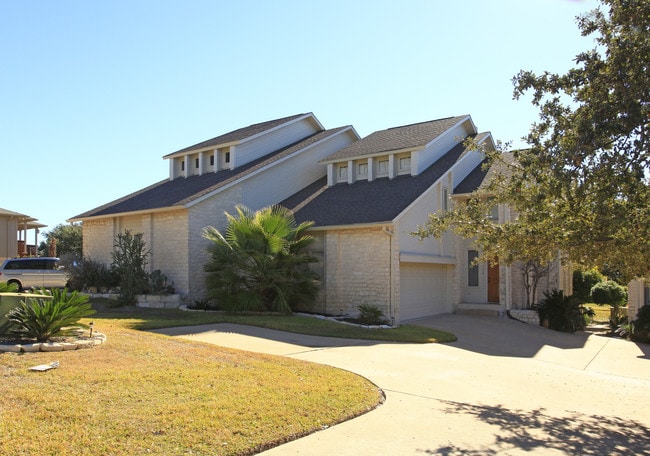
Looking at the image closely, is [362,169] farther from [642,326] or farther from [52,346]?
[52,346]

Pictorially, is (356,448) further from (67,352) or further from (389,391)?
(67,352)

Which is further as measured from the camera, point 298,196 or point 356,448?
point 298,196

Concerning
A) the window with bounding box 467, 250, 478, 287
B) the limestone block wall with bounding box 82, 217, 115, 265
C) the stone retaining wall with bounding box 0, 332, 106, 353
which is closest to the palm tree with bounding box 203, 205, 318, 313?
the window with bounding box 467, 250, 478, 287

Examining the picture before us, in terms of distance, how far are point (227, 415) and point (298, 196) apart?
18405 millimetres

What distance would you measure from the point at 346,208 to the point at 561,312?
8582mm

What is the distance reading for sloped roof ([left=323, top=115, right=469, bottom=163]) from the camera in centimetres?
2247

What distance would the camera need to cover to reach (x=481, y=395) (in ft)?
27.4

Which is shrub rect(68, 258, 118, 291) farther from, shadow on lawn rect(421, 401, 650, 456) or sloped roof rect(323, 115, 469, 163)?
shadow on lawn rect(421, 401, 650, 456)

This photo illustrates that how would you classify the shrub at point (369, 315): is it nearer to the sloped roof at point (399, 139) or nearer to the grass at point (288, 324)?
the grass at point (288, 324)

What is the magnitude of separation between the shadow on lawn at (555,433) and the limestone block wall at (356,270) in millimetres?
10193

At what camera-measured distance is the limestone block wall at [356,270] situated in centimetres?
1777

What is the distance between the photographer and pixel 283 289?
18094mm

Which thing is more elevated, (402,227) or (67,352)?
(402,227)

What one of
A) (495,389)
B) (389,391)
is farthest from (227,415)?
(495,389)
